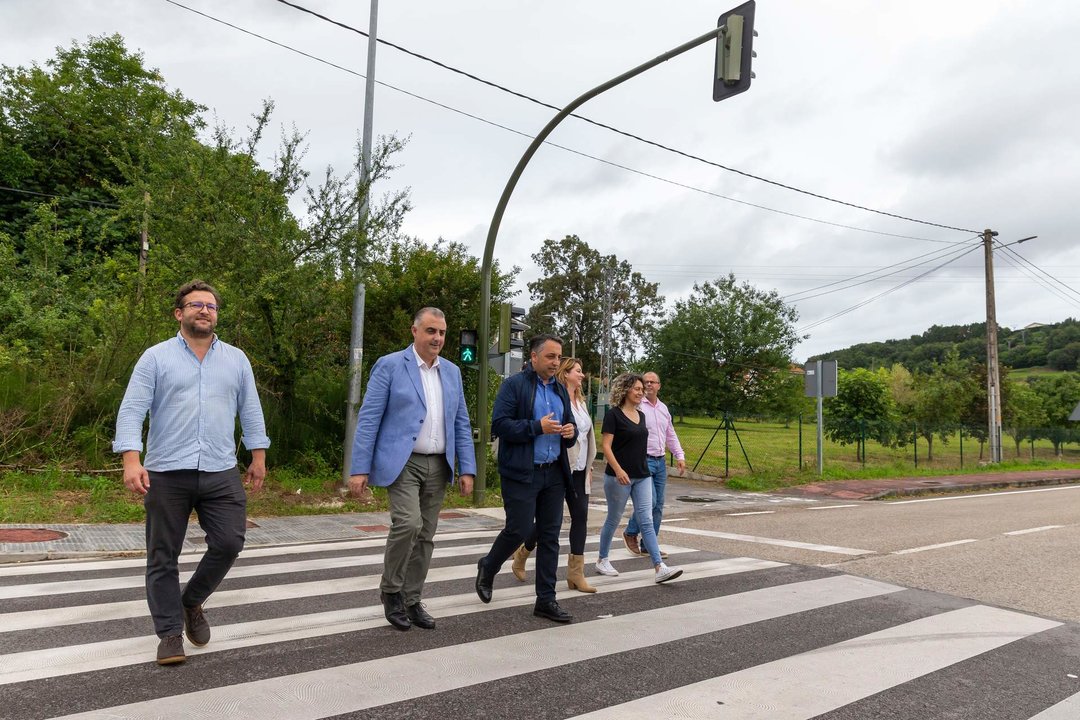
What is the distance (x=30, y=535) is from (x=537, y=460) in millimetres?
5688

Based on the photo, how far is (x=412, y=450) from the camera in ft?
15.5

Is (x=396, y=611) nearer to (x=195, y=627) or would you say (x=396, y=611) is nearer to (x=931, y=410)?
(x=195, y=627)

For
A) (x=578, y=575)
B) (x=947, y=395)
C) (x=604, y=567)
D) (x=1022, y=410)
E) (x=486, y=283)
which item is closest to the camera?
(x=578, y=575)

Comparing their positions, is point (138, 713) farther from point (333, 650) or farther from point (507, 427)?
point (507, 427)

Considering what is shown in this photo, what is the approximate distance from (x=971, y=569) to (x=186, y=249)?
10370 mm

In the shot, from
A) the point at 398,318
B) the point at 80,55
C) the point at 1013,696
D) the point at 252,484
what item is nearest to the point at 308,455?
the point at 398,318

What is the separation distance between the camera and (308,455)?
1271 cm

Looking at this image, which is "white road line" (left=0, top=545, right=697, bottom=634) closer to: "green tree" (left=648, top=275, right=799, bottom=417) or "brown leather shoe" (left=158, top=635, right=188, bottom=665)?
"brown leather shoe" (left=158, top=635, right=188, bottom=665)

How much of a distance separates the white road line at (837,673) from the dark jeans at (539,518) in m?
1.44

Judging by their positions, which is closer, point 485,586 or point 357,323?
point 485,586

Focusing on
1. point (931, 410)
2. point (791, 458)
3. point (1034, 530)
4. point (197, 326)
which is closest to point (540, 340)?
point (197, 326)

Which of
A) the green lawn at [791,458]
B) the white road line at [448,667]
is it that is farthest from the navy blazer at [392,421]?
the green lawn at [791,458]

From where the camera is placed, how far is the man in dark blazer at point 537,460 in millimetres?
5012

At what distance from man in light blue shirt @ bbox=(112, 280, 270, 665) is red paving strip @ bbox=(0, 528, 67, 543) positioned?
425 cm
